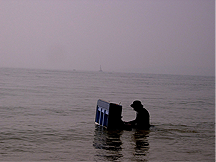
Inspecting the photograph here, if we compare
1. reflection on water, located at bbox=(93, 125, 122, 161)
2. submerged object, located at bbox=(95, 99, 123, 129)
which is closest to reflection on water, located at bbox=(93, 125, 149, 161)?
reflection on water, located at bbox=(93, 125, 122, 161)

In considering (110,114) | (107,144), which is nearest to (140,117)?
(110,114)

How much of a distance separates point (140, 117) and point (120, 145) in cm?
253

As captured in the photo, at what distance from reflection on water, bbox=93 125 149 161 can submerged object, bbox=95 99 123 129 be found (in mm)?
248

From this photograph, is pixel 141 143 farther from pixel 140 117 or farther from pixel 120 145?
pixel 140 117

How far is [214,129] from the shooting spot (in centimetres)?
1347

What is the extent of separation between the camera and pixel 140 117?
12.0m

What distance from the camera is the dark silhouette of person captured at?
462 inches

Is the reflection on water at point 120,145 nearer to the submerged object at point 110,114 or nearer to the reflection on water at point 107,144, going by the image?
the reflection on water at point 107,144

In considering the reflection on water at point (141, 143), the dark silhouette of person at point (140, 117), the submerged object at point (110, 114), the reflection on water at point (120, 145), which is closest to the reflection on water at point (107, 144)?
the reflection on water at point (120, 145)

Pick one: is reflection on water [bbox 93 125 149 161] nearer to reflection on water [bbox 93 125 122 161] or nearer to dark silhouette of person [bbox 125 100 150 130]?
reflection on water [bbox 93 125 122 161]

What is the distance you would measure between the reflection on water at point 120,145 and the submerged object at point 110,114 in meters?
0.25

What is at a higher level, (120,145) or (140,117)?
(140,117)

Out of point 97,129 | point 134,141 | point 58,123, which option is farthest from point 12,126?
point 134,141

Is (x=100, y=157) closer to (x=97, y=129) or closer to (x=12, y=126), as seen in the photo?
(x=97, y=129)
